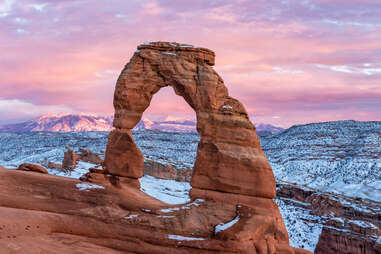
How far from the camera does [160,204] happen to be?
74.8 feet

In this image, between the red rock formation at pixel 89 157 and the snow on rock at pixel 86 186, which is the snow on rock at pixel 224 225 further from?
the red rock formation at pixel 89 157

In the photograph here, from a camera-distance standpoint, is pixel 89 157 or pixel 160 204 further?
pixel 89 157

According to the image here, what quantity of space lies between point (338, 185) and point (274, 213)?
66.9 meters

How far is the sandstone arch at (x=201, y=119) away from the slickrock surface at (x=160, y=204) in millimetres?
59

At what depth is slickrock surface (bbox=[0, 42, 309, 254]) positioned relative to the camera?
1789 centimetres

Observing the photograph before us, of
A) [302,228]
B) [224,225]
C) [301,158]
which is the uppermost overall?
[224,225]

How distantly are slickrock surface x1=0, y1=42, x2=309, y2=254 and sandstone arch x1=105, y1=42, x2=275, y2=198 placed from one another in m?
0.06

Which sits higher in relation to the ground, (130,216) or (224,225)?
(130,216)

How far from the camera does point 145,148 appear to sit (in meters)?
122

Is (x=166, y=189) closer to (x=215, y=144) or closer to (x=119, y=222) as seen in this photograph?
(x=215, y=144)

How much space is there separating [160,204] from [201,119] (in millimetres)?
5696

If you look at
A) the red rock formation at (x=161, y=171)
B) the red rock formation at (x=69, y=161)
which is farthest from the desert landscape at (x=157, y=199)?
the red rock formation at (x=161, y=171)

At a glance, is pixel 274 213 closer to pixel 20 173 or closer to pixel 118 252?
pixel 118 252

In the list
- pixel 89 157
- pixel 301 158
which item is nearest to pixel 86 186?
pixel 89 157
